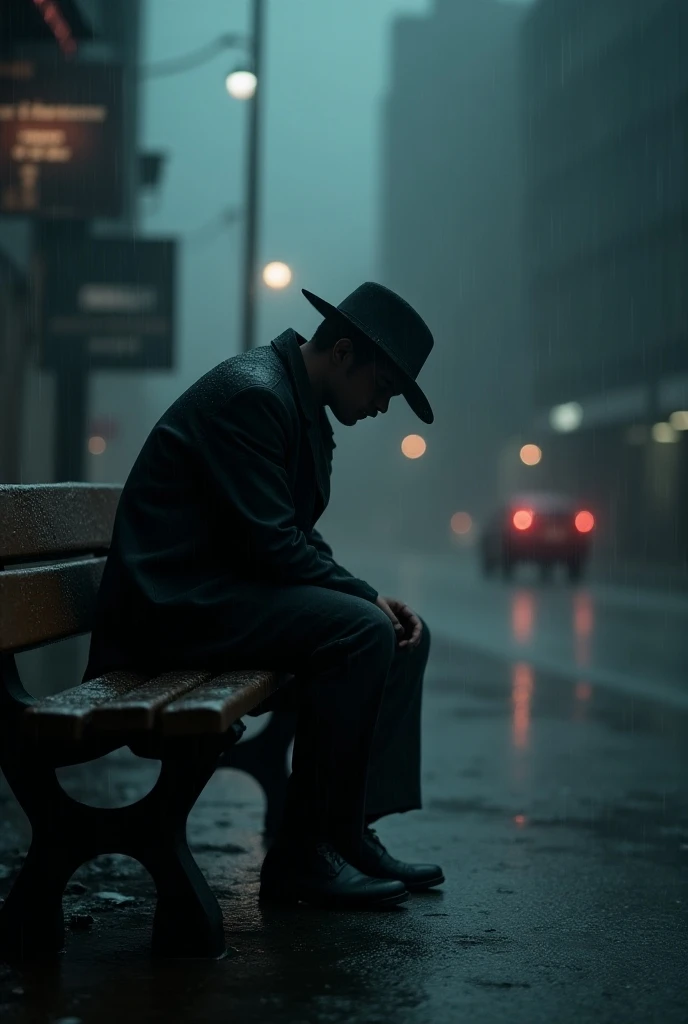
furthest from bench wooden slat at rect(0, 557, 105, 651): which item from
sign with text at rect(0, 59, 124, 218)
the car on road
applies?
the car on road

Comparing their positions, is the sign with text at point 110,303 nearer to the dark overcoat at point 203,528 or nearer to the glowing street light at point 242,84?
the glowing street light at point 242,84

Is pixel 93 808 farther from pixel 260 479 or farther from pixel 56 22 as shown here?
pixel 56 22

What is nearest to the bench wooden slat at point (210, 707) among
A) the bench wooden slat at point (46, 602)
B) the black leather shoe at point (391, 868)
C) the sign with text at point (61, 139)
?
the bench wooden slat at point (46, 602)

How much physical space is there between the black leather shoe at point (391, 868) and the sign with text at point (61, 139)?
30.9ft

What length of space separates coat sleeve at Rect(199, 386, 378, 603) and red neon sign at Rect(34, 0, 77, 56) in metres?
5.49

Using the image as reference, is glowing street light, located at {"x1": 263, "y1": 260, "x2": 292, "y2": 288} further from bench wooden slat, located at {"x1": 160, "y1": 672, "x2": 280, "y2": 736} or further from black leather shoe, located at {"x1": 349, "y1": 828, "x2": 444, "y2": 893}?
bench wooden slat, located at {"x1": 160, "y1": 672, "x2": 280, "y2": 736}

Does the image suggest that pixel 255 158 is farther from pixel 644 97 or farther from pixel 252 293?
pixel 644 97

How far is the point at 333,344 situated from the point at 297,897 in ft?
4.88

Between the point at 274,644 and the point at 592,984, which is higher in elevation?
the point at 274,644

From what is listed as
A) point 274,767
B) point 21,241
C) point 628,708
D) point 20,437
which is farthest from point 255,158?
point 274,767

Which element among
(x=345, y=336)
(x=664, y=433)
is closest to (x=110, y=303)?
(x=345, y=336)

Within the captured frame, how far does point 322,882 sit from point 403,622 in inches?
30.4

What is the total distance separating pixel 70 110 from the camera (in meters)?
13.1

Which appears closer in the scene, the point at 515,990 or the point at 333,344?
the point at 515,990
